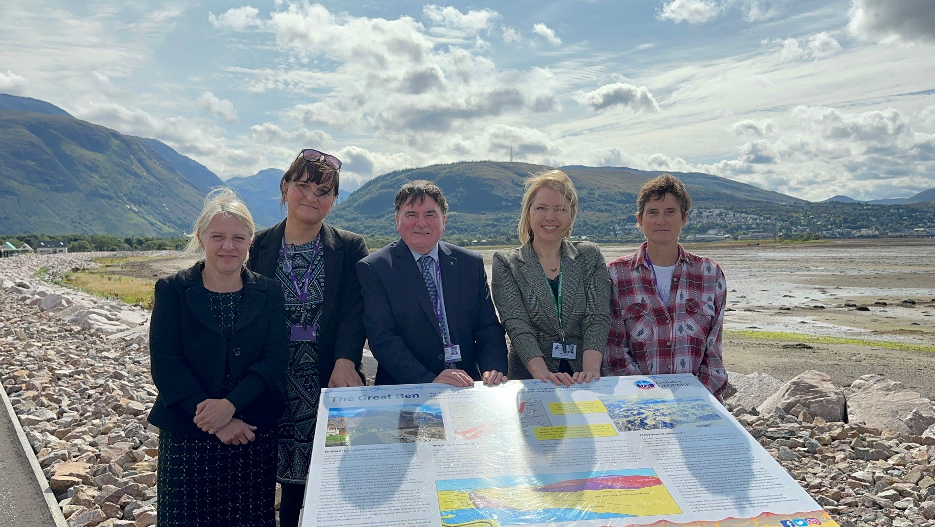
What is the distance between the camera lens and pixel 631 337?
160 inches

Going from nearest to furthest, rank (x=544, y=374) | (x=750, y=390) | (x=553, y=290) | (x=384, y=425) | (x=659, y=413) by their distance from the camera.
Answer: (x=384, y=425), (x=659, y=413), (x=544, y=374), (x=553, y=290), (x=750, y=390)

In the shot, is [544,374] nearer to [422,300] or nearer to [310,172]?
[422,300]

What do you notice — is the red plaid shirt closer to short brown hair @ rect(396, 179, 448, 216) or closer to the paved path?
short brown hair @ rect(396, 179, 448, 216)

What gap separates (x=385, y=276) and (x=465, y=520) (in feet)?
5.40

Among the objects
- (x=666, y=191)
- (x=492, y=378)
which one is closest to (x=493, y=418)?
(x=492, y=378)

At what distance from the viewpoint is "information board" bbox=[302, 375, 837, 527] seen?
8.38 feet

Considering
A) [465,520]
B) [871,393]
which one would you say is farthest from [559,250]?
[871,393]

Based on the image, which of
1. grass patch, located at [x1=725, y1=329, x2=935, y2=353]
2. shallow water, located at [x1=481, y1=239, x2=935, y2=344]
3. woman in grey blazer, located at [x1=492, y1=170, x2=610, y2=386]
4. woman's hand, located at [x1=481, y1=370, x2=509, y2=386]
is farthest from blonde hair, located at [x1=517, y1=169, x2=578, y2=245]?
shallow water, located at [x1=481, y1=239, x2=935, y2=344]

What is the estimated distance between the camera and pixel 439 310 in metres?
3.81

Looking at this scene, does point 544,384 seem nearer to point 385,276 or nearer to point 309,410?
point 385,276

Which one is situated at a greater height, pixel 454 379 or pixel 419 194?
pixel 419 194

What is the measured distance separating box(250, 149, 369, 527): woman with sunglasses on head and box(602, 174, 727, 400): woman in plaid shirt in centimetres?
172

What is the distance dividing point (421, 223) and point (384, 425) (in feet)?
4.17

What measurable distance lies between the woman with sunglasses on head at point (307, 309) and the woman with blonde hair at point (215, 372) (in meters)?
0.27
